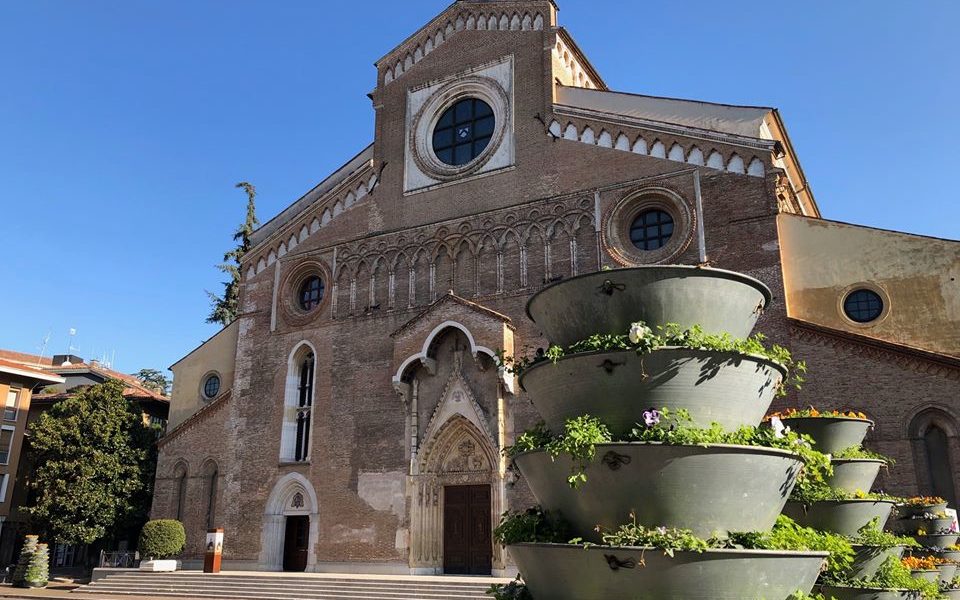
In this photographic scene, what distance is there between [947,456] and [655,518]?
43.4 feet

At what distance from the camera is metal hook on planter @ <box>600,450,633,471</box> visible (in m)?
4.69

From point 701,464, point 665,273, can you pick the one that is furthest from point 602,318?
point 701,464

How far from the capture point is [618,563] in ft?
14.6

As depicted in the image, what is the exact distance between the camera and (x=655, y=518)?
4629 mm

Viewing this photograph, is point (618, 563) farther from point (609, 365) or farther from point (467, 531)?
point (467, 531)

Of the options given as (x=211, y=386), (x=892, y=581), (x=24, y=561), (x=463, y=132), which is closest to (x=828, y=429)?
(x=892, y=581)

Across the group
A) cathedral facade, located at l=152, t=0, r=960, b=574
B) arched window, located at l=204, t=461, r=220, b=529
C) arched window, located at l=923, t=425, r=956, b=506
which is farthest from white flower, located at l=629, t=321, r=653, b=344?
arched window, located at l=204, t=461, r=220, b=529

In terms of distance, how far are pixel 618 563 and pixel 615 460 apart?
61 cm

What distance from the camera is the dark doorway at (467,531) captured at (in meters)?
19.4

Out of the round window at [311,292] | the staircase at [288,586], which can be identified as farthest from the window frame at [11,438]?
the round window at [311,292]

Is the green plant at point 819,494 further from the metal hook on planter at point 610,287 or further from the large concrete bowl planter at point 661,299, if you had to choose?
the metal hook on planter at point 610,287

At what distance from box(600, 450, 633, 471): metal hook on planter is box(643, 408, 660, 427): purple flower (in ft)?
0.84

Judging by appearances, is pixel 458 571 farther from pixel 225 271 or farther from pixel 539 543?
pixel 225 271

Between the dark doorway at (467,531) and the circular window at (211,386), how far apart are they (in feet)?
33.8
